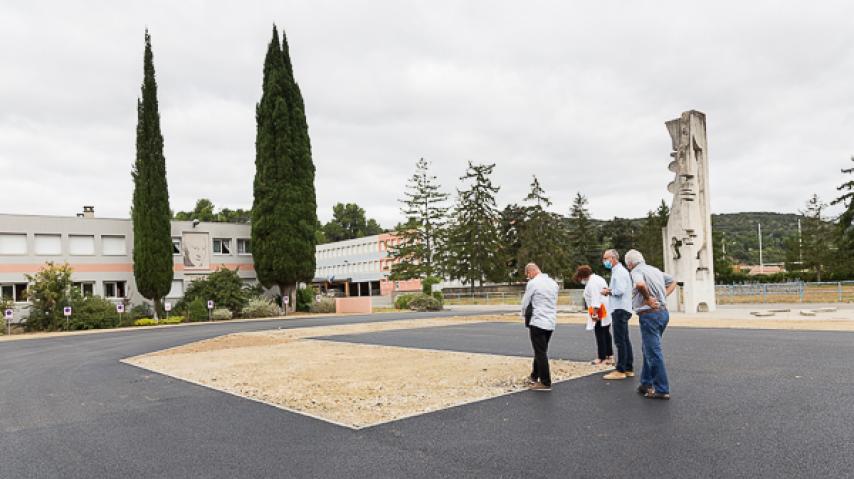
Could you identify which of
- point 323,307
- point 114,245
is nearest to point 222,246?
point 114,245

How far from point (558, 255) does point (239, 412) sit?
59711 mm

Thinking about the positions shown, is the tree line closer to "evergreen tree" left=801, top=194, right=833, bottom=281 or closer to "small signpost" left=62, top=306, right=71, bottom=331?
"evergreen tree" left=801, top=194, right=833, bottom=281

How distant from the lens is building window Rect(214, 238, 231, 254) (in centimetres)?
4331

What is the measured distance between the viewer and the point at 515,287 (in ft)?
207

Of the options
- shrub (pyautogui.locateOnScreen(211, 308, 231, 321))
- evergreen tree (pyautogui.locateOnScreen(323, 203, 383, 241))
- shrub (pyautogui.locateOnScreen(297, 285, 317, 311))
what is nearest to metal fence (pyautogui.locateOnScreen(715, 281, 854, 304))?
shrub (pyautogui.locateOnScreen(297, 285, 317, 311))

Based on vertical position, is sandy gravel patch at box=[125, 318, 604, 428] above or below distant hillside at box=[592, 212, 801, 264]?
below

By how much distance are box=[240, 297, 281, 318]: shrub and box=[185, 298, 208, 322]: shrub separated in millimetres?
2265

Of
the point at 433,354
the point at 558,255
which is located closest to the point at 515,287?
the point at 558,255

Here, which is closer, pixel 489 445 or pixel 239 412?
pixel 489 445

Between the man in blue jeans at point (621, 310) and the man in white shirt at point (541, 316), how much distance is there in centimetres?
127

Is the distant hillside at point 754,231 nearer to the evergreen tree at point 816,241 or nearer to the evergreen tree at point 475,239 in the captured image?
the evergreen tree at point 816,241

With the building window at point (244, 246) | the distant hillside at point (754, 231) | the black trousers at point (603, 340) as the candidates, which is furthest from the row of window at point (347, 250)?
the black trousers at point (603, 340)

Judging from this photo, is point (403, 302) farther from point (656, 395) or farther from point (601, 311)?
point (656, 395)

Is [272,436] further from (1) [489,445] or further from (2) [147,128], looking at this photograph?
(2) [147,128]
